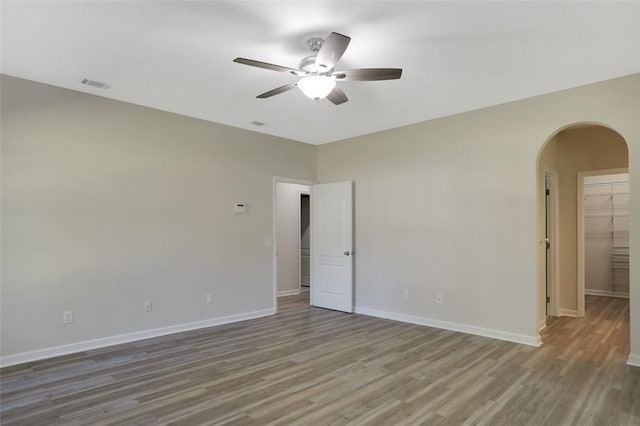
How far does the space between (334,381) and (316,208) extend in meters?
3.64

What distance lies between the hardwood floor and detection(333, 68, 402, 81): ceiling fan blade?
2507mm

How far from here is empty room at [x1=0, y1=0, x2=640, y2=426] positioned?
2729 millimetres

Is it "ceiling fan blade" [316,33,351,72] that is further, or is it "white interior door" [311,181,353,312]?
"white interior door" [311,181,353,312]

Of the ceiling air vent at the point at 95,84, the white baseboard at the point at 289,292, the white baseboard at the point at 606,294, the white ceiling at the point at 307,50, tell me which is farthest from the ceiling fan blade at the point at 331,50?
the white baseboard at the point at 606,294

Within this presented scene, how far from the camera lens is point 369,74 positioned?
2.86 metres

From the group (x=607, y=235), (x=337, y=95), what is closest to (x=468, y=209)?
(x=337, y=95)

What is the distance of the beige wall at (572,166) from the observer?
538 cm

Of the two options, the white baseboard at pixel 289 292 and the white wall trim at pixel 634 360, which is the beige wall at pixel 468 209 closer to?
the white wall trim at pixel 634 360

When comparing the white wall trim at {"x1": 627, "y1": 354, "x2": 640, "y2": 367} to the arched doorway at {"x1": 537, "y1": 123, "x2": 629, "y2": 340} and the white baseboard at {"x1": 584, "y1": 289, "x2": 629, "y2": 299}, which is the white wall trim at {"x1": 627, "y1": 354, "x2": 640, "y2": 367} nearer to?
the arched doorway at {"x1": 537, "y1": 123, "x2": 629, "y2": 340}

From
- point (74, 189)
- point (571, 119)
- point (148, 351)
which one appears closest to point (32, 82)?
point (74, 189)

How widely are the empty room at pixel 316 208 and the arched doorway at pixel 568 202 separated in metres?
0.04

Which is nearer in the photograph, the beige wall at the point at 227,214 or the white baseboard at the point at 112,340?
the white baseboard at the point at 112,340

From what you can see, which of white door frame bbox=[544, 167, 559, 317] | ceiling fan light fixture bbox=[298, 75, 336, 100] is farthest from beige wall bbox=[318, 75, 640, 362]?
ceiling fan light fixture bbox=[298, 75, 336, 100]

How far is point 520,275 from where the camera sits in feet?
14.1
